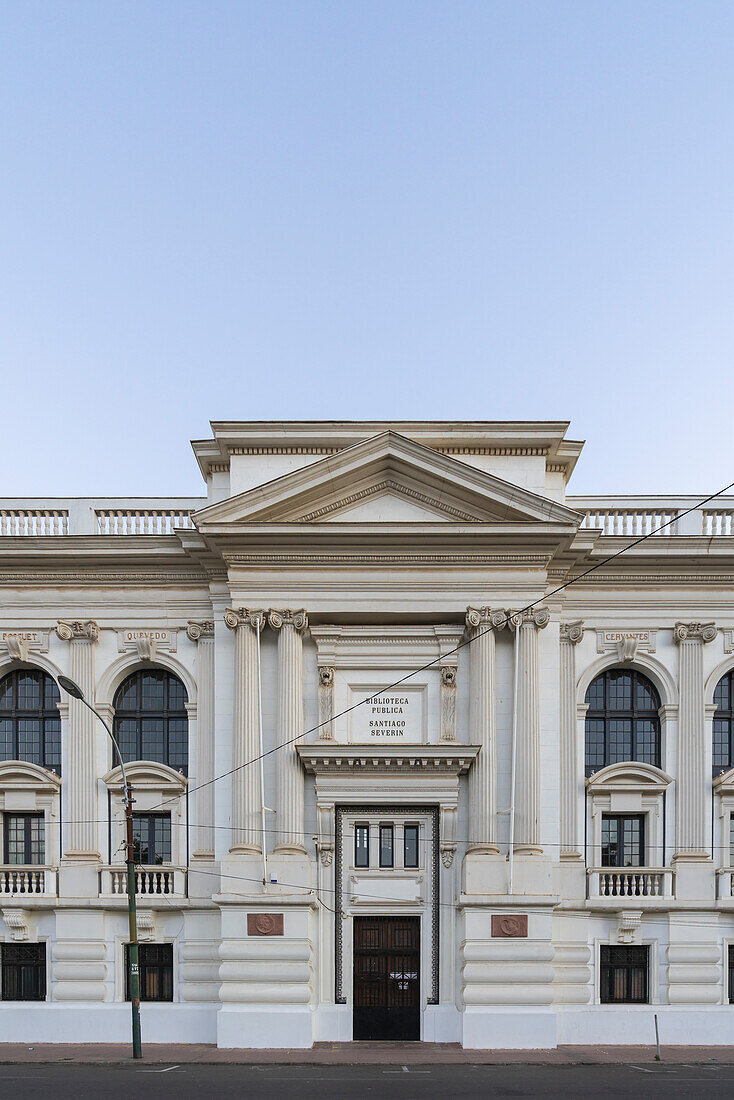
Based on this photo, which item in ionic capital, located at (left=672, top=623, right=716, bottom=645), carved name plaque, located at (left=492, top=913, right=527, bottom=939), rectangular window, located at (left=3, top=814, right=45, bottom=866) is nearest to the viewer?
carved name plaque, located at (left=492, top=913, right=527, bottom=939)

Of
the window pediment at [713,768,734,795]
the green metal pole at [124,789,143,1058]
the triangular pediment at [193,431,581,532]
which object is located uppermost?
Answer: the triangular pediment at [193,431,581,532]

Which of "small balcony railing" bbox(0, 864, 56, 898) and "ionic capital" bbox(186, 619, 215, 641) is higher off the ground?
"ionic capital" bbox(186, 619, 215, 641)

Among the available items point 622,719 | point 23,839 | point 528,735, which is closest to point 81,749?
point 23,839

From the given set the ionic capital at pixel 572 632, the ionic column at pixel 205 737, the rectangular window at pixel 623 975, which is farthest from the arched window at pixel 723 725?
the ionic column at pixel 205 737

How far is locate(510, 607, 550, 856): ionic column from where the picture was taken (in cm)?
2855

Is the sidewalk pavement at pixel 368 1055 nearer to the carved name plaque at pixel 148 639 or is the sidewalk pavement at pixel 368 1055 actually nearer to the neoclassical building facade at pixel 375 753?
the neoclassical building facade at pixel 375 753

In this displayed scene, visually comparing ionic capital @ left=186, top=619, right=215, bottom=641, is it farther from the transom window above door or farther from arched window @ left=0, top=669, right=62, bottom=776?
the transom window above door

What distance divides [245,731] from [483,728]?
19.7 feet

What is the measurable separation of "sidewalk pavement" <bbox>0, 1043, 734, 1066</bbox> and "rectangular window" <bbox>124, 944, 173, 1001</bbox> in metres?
1.37

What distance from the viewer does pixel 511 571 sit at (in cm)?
2955

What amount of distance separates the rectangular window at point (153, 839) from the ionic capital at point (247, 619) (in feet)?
18.2

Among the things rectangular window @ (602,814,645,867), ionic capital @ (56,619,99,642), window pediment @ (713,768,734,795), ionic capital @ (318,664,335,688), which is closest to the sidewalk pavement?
rectangular window @ (602,814,645,867)

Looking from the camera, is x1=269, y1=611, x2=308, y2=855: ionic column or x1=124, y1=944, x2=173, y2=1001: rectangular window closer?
x1=269, y1=611, x2=308, y2=855: ionic column

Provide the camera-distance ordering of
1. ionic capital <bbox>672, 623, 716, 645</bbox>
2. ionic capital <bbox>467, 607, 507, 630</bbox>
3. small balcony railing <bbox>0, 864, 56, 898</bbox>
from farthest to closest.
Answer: ionic capital <bbox>672, 623, 716, 645</bbox> → small balcony railing <bbox>0, 864, 56, 898</bbox> → ionic capital <bbox>467, 607, 507, 630</bbox>
